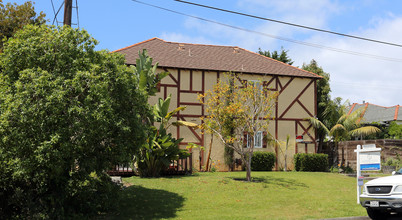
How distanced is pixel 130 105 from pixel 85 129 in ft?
6.44

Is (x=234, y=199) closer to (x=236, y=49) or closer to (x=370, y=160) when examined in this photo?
(x=370, y=160)

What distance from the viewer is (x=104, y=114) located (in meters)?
9.83

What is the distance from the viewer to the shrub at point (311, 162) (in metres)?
23.7

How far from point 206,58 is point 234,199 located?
47.5ft

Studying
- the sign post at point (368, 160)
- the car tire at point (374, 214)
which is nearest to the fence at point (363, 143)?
the sign post at point (368, 160)

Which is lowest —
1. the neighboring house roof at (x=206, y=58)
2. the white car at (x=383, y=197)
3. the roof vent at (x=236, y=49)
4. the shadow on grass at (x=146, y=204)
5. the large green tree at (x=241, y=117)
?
the shadow on grass at (x=146, y=204)

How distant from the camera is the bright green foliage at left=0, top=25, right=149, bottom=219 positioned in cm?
902

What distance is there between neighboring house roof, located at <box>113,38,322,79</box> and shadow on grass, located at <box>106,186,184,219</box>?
36.7 ft

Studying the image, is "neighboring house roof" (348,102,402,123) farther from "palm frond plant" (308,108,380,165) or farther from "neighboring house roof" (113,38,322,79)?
"neighboring house roof" (113,38,322,79)

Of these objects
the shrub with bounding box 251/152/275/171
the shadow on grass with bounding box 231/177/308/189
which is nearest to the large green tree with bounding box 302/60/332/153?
the shrub with bounding box 251/152/275/171

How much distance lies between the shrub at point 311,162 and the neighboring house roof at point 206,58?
18.1 ft

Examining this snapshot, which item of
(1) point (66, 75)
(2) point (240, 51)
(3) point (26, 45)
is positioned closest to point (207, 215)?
(1) point (66, 75)

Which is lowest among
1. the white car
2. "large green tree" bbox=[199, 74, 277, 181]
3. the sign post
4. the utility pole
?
the white car

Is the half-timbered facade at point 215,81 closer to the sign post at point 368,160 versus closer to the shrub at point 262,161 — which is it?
the shrub at point 262,161
